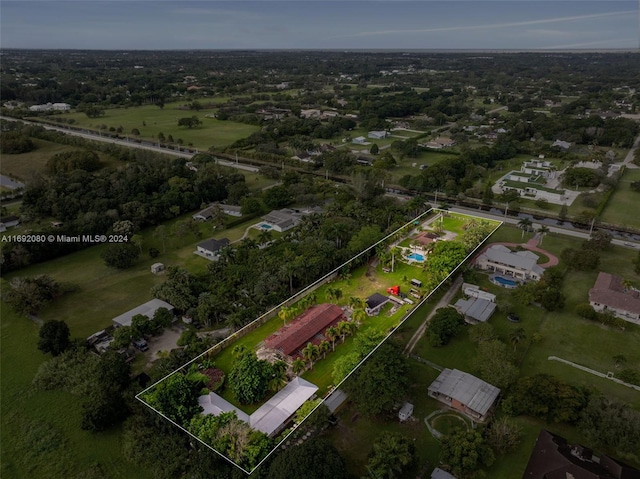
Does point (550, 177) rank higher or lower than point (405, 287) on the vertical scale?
lower

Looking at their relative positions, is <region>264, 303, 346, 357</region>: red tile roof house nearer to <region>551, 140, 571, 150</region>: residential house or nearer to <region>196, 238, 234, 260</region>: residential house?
<region>196, 238, 234, 260</region>: residential house

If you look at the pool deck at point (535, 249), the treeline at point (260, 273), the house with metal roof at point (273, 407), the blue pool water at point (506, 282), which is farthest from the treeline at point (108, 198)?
the house with metal roof at point (273, 407)

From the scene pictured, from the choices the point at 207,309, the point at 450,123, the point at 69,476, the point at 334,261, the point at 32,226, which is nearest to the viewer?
the point at 69,476

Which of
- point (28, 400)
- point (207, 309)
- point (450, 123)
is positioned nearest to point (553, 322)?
point (207, 309)

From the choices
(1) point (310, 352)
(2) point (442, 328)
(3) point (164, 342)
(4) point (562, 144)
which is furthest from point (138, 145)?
(4) point (562, 144)

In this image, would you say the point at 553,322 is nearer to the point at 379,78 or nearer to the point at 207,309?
the point at 207,309

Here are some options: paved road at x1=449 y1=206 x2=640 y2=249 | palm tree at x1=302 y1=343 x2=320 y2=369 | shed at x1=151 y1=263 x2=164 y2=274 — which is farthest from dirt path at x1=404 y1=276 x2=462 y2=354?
shed at x1=151 y1=263 x2=164 y2=274

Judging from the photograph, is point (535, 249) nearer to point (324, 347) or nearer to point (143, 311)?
A: point (324, 347)
